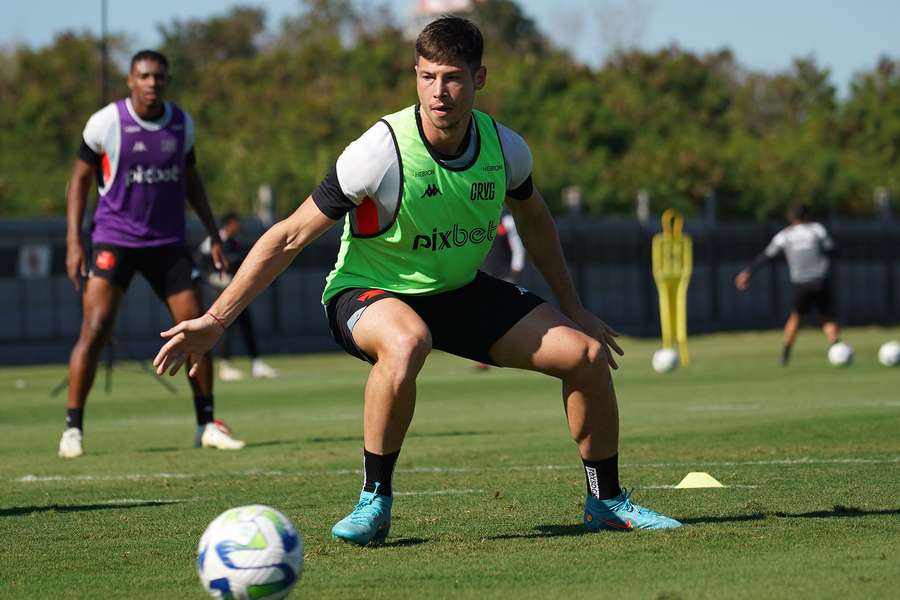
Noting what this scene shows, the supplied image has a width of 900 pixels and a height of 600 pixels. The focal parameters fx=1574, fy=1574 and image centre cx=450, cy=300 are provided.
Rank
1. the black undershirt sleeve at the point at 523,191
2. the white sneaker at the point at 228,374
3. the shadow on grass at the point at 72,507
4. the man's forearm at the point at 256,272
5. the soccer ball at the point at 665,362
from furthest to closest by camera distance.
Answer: the white sneaker at the point at 228,374
the soccer ball at the point at 665,362
the shadow on grass at the point at 72,507
the black undershirt sleeve at the point at 523,191
the man's forearm at the point at 256,272

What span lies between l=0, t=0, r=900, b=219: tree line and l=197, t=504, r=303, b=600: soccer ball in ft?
105

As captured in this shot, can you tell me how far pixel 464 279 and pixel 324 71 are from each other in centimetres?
5133

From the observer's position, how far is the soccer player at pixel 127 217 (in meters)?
10.1

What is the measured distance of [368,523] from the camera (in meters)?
5.93

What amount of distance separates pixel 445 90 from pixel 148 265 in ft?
15.4

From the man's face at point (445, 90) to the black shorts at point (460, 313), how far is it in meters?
0.72

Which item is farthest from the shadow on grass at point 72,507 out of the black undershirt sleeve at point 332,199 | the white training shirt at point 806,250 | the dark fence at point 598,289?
the dark fence at point 598,289

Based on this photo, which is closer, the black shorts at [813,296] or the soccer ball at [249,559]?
the soccer ball at [249,559]

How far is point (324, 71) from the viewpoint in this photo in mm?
56781

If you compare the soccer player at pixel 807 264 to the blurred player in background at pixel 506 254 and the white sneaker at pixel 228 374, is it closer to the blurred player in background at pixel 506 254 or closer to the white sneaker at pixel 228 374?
the blurred player in background at pixel 506 254

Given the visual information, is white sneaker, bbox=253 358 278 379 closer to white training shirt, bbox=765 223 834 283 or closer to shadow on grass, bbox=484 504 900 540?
white training shirt, bbox=765 223 834 283

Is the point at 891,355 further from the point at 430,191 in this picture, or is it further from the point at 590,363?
the point at 430,191

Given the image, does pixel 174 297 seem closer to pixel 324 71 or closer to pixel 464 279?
pixel 464 279

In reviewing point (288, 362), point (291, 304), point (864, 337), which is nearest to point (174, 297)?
point (288, 362)
